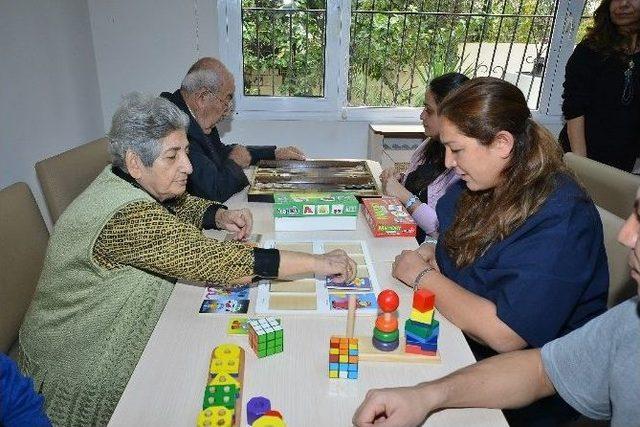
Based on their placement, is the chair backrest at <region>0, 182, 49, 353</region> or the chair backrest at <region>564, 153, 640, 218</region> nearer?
the chair backrest at <region>0, 182, 49, 353</region>

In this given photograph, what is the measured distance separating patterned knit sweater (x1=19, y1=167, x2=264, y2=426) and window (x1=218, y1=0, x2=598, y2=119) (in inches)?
97.9

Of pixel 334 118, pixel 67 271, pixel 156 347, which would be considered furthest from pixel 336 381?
pixel 334 118

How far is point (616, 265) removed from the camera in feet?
4.62

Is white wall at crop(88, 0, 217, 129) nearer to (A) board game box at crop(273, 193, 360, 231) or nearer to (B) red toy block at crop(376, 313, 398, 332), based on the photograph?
(A) board game box at crop(273, 193, 360, 231)

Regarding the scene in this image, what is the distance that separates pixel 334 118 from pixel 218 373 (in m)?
2.92

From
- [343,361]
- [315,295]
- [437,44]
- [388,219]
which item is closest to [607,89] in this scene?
[437,44]

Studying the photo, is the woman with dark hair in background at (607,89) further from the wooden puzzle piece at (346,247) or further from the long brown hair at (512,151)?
the wooden puzzle piece at (346,247)

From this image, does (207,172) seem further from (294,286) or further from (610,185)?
(610,185)

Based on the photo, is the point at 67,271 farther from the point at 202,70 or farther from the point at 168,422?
the point at 202,70

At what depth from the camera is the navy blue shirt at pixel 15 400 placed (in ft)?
3.22

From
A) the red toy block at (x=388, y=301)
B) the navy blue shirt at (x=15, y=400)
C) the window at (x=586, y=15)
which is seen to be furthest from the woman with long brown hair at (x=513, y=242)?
the window at (x=586, y=15)

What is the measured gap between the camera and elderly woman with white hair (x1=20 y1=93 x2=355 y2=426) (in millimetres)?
1161

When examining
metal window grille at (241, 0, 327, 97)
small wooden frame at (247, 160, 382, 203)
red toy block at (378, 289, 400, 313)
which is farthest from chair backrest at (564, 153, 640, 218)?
metal window grille at (241, 0, 327, 97)

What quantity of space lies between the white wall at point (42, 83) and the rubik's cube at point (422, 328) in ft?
6.20
